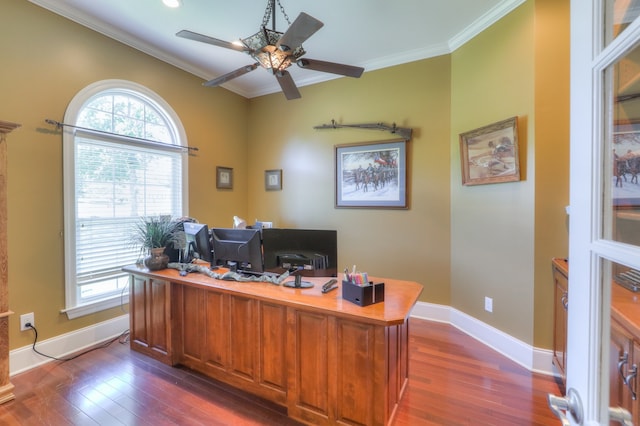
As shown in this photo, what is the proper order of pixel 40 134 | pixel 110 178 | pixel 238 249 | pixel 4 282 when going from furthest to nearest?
pixel 110 178 < pixel 40 134 < pixel 238 249 < pixel 4 282

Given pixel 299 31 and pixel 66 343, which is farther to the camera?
pixel 66 343

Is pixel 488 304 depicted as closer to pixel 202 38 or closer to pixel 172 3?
pixel 202 38

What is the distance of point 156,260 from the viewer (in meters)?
2.44

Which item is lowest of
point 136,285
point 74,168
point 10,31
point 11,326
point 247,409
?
point 247,409

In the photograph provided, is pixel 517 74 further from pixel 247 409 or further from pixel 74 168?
pixel 74 168

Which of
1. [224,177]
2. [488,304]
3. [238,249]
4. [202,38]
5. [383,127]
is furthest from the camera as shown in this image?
[224,177]

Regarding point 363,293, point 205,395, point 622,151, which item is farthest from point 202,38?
point 205,395

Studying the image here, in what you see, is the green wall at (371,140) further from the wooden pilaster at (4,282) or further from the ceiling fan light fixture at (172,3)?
the wooden pilaster at (4,282)

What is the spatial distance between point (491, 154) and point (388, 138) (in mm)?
1138

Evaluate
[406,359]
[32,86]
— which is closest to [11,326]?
[32,86]

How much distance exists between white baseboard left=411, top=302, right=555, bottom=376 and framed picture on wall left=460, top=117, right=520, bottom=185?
1.38m

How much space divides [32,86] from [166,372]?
2.60 metres

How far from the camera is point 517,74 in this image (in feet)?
7.68

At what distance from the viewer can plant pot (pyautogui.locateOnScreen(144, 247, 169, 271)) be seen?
2436mm
